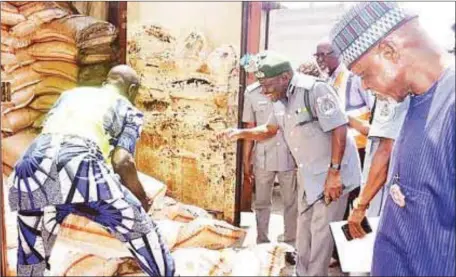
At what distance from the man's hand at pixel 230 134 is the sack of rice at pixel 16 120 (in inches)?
20.2

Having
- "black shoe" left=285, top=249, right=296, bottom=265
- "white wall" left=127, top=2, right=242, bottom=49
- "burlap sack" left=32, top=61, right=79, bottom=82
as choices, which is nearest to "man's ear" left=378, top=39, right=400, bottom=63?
"white wall" left=127, top=2, right=242, bottom=49

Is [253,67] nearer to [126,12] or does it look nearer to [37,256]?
[126,12]

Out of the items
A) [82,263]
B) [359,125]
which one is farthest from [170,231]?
[359,125]

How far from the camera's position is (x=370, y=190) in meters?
1.03

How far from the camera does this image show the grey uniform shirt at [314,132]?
1.17 meters

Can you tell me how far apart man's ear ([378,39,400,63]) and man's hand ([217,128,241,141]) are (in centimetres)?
50

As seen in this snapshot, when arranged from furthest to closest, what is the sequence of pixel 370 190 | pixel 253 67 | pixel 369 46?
pixel 253 67 < pixel 370 190 < pixel 369 46

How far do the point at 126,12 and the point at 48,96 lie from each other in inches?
12.1

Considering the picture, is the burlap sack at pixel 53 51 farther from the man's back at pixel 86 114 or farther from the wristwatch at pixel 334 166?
the wristwatch at pixel 334 166

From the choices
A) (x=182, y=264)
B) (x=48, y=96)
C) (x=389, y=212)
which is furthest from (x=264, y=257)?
(x=48, y=96)

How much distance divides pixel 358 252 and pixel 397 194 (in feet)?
0.90

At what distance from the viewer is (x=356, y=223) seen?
3.36 ft

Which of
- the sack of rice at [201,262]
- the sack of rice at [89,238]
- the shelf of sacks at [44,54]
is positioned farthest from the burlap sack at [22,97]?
the sack of rice at [201,262]

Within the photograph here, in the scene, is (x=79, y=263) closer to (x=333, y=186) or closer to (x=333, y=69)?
(x=333, y=186)
